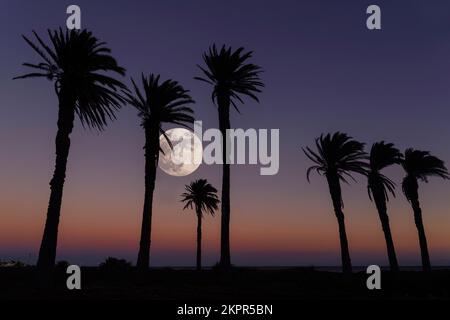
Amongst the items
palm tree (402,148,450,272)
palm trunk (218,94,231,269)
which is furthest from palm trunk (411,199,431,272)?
palm trunk (218,94,231,269)

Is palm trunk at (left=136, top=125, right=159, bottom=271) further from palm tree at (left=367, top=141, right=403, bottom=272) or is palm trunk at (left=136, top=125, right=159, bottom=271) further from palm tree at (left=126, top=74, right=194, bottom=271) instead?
palm tree at (left=367, top=141, right=403, bottom=272)

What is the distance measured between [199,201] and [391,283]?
2923cm

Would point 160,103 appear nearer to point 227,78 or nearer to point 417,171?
point 227,78

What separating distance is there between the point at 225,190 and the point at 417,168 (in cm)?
2585

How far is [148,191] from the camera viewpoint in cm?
3503

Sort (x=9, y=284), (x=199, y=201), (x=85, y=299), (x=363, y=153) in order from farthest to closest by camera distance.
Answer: (x=199, y=201), (x=363, y=153), (x=9, y=284), (x=85, y=299)

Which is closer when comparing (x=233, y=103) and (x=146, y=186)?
(x=146, y=186)

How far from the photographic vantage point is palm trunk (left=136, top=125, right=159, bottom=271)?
34281 millimetres

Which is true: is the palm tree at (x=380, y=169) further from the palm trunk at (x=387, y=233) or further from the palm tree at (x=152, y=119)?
the palm tree at (x=152, y=119)

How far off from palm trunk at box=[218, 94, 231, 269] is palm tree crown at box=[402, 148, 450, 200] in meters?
23.1

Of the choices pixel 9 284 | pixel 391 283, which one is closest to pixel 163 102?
pixel 9 284

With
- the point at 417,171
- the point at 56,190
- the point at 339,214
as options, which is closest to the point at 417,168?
the point at 417,171

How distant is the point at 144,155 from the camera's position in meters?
36.0
